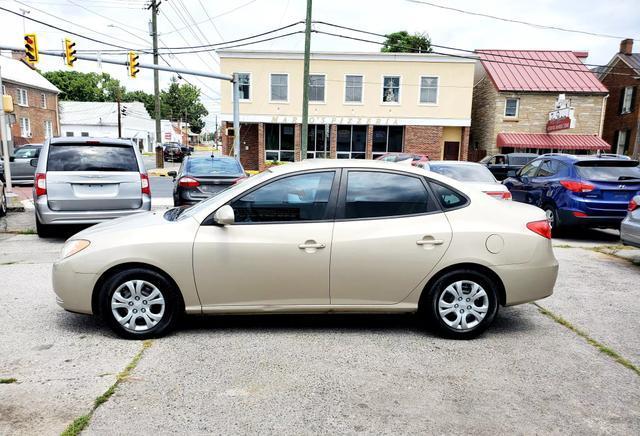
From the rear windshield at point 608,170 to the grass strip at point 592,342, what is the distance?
480 cm

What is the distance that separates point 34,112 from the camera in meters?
44.8

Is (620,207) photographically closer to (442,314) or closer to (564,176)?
(564,176)

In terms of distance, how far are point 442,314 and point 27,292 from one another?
4.64 metres

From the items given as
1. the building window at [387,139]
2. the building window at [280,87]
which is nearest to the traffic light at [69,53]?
the building window at [280,87]

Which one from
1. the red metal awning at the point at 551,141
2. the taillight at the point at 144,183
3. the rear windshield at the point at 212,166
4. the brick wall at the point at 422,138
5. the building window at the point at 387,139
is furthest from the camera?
the building window at the point at 387,139

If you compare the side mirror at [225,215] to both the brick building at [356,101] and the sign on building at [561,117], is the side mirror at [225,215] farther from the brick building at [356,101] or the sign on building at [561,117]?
the sign on building at [561,117]

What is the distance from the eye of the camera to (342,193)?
428 cm

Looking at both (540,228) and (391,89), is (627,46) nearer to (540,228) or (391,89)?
(391,89)

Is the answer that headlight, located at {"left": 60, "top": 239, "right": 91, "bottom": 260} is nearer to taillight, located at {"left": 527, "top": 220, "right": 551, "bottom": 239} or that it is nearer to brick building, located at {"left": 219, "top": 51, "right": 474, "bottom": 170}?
taillight, located at {"left": 527, "top": 220, "right": 551, "bottom": 239}

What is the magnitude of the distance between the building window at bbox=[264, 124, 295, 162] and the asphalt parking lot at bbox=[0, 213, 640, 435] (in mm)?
27912

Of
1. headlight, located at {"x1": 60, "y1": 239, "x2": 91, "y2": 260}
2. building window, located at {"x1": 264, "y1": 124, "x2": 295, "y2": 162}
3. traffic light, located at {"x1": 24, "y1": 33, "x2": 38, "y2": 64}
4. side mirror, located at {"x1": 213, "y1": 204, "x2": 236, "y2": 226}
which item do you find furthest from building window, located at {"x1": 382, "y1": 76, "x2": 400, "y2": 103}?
headlight, located at {"x1": 60, "y1": 239, "x2": 91, "y2": 260}

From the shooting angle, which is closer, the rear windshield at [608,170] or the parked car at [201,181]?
the rear windshield at [608,170]

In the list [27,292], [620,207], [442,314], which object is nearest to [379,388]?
[442,314]

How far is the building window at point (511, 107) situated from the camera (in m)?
30.8
